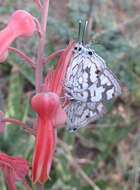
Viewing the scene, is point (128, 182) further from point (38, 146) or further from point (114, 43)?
point (38, 146)

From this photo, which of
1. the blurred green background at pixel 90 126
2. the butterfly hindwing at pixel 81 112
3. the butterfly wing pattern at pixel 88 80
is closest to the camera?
the butterfly wing pattern at pixel 88 80

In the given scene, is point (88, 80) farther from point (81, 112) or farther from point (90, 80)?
point (81, 112)

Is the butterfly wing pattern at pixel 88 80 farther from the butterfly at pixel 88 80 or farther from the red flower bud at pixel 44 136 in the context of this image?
the red flower bud at pixel 44 136

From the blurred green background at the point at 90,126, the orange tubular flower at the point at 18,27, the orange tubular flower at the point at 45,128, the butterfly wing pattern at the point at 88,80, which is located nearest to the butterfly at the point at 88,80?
the butterfly wing pattern at the point at 88,80

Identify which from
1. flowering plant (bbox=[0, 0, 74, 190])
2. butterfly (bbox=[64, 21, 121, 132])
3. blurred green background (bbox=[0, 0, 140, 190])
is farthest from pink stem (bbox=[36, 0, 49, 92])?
blurred green background (bbox=[0, 0, 140, 190])

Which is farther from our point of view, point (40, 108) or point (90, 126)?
point (90, 126)

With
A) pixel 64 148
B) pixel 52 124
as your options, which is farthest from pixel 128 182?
pixel 52 124

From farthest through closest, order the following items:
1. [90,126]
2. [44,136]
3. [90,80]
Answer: [90,126], [90,80], [44,136]

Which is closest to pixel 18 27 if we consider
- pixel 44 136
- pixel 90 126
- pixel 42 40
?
pixel 42 40
